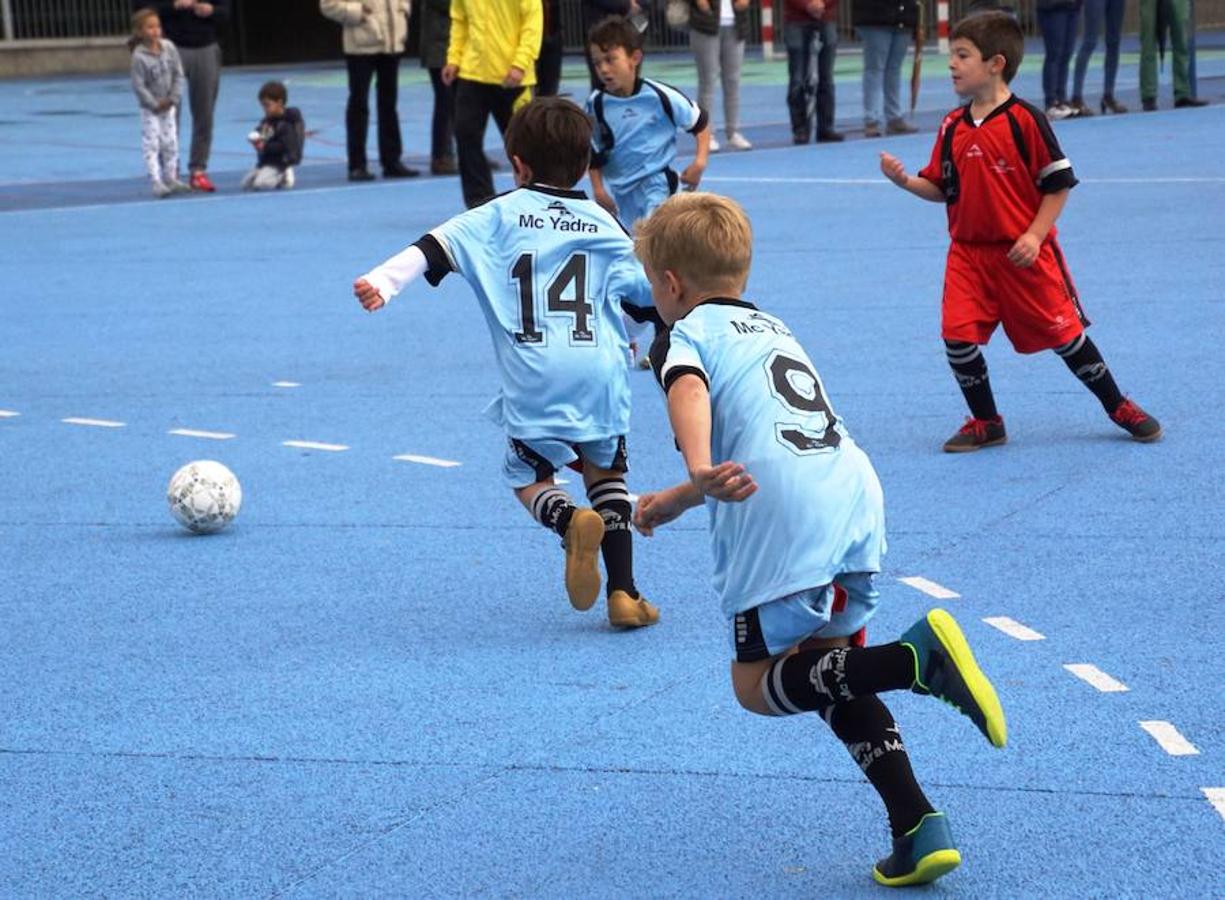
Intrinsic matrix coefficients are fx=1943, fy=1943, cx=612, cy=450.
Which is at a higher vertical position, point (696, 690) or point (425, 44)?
point (425, 44)

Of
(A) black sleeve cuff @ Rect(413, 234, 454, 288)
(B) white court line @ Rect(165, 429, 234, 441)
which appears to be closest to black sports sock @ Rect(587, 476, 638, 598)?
(A) black sleeve cuff @ Rect(413, 234, 454, 288)

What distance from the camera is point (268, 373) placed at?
936cm

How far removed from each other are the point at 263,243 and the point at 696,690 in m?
9.90

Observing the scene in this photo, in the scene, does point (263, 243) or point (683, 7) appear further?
point (683, 7)

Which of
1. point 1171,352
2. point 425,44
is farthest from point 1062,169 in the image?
point 425,44

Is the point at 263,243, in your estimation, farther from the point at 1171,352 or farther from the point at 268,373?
the point at 1171,352

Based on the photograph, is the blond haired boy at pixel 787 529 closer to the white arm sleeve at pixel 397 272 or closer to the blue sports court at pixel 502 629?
the blue sports court at pixel 502 629

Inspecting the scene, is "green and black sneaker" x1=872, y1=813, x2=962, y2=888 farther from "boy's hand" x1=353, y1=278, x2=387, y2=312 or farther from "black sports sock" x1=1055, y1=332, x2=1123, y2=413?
"black sports sock" x1=1055, y1=332, x2=1123, y2=413

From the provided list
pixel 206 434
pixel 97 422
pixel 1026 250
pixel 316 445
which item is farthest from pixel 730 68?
pixel 1026 250

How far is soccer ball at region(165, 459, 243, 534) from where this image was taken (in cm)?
643

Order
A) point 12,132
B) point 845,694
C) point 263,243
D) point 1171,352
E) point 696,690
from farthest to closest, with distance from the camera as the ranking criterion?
point 12,132 → point 263,243 → point 1171,352 → point 696,690 → point 845,694

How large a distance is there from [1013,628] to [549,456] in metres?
1.35

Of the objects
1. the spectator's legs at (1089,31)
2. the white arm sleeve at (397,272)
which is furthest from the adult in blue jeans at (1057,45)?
the white arm sleeve at (397,272)

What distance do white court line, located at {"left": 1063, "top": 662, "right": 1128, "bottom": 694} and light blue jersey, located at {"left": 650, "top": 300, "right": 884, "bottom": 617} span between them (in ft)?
4.06
